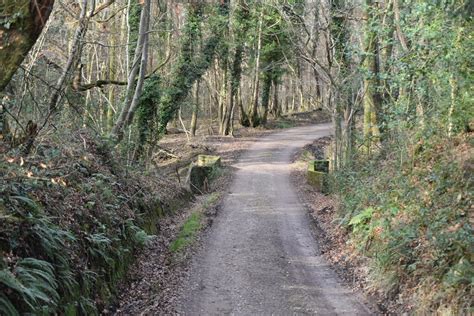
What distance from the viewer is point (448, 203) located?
814 cm

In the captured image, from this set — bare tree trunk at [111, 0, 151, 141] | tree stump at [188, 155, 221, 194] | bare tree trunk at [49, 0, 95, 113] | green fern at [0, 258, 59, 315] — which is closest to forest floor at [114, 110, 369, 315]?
tree stump at [188, 155, 221, 194]

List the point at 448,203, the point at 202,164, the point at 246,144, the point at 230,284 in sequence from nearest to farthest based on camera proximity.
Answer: the point at 448,203 → the point at 230,284 → the point at 202,164 → the point at 246,144

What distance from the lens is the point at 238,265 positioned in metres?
9.82

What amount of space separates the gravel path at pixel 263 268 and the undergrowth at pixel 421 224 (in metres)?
0.89

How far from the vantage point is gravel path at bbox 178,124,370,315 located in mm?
7816

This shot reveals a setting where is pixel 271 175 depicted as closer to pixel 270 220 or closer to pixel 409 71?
pixel 270 220

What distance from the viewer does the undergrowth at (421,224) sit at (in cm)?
672

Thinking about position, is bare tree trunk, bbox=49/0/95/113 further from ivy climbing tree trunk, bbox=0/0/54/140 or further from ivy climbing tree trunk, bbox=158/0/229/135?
ivy climbing tree trunk, bbox=158/0/229/135

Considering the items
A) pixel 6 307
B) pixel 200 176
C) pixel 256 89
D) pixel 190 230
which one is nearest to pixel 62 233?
pixel 6 307

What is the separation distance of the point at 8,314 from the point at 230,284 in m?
4.68

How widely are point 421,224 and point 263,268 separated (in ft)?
10.4

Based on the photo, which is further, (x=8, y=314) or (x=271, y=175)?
(x=271, y=175)

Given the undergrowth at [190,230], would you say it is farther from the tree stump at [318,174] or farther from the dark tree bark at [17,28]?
the dark tree bark at [17,28]

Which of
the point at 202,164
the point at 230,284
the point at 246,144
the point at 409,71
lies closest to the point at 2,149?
the point at 230,284
